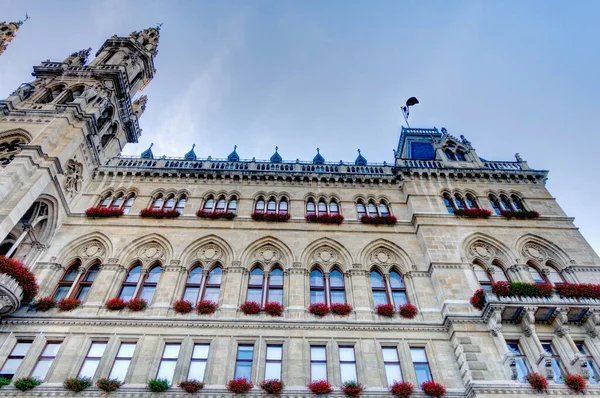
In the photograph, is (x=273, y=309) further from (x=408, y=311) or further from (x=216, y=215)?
(x=216, y=215)

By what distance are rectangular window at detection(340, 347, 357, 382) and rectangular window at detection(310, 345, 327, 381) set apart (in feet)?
2.23

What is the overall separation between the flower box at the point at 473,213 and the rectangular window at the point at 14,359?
2068 centimetres

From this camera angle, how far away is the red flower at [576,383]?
13047mm

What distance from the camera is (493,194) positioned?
22.2m

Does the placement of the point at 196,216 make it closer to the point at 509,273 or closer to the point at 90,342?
the point at 90,342

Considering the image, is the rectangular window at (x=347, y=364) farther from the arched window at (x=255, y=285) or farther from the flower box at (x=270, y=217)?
the flower box at (x=270, y=217)

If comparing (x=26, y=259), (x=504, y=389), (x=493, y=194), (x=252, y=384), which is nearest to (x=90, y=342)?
(x=26, y=259)

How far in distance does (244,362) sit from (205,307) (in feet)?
9.38

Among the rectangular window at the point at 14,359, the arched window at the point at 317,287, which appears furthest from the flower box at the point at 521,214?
the rectangular window at the point at 14,359

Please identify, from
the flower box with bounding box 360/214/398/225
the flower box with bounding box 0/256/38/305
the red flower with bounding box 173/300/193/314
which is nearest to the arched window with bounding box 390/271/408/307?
the flower box with bounding box 360/214/398/225

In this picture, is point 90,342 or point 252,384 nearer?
point 252,384

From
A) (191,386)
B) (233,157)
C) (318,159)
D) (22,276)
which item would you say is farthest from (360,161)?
(22,276)

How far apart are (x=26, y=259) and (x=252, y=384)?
1205 centimetres

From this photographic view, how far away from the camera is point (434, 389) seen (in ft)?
43.7
